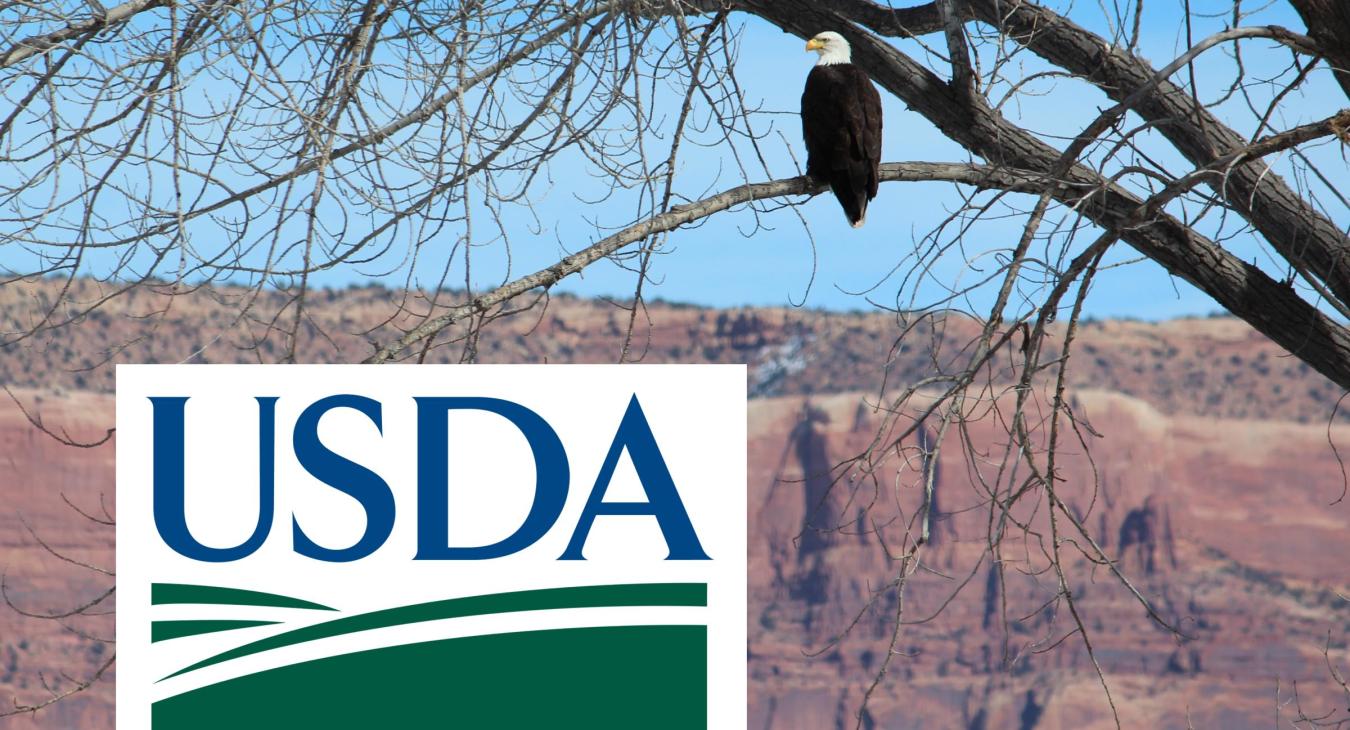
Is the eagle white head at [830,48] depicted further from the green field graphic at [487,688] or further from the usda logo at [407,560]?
the green field graphic at [487,688]

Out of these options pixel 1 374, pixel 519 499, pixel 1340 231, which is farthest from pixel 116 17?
pixel 1 374

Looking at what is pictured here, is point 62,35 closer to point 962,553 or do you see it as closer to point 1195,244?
point 1195,244

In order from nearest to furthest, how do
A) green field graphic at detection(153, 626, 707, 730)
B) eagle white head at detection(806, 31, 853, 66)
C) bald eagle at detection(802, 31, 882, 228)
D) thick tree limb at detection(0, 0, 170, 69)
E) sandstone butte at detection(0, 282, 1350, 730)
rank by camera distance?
green field graphic at detection(153, 626, 707, 730), thick tree limb at detection(0, 0, 170, 69), bald eagle at detection(802, 31, 882, 228), eagle white head at detection(806, 31, 853, 66), sandstone butte at detection(0, 282, 1350, 730)

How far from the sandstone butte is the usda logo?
27203 mm

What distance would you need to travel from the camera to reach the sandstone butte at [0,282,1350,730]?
33656 millimetres

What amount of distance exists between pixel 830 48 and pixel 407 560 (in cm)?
259

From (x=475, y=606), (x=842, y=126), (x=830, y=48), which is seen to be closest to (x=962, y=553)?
(x=830, y=48)

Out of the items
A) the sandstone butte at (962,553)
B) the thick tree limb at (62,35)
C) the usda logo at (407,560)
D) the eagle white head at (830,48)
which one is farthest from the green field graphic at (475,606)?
the sandstone butte at (962,553)

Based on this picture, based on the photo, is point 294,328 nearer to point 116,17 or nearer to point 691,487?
point 691,487

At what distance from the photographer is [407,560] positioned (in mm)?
3732

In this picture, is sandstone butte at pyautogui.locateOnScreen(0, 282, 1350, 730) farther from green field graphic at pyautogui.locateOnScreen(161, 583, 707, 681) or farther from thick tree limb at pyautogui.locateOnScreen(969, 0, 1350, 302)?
green field graphic at pyautogui.locateOnScreen(161, 583, 707, 681)

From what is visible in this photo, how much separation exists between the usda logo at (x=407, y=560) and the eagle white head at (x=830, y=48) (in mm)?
1955

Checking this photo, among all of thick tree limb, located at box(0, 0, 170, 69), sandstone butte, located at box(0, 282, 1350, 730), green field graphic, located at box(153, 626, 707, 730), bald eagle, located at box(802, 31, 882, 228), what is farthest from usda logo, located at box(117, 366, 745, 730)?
sandstone butte, located at box(0, 282, 1350, 730)

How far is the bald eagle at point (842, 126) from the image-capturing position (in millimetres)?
5145
